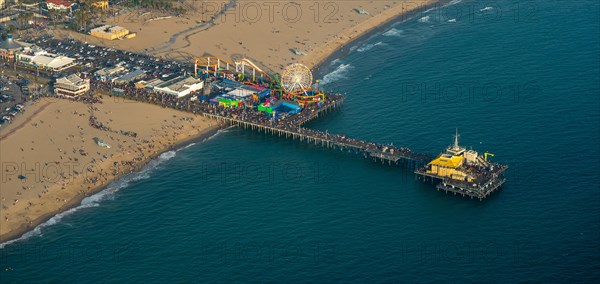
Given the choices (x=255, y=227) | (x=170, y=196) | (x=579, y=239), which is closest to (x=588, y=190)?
(x=579, y=239)

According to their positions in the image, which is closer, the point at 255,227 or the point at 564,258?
the point at 564,258

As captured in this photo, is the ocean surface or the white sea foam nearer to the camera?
the ocean surface

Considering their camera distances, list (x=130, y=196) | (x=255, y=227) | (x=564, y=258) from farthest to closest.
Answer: (x=130, y=196)
(x=255, y=227)
(x=564, y=258)

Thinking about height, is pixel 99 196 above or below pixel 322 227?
above

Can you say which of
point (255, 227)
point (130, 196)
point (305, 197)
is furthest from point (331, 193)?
point (130, 196)

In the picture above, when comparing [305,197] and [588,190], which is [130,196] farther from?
[588,190]

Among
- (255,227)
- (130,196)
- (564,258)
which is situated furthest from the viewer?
(130,196)

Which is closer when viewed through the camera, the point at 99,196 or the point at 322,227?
the point at 322,227

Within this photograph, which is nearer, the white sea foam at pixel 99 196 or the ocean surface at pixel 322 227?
the ocean surface at pixel 322 227

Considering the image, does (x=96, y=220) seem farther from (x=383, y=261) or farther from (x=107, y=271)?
(x=383, y=261)
